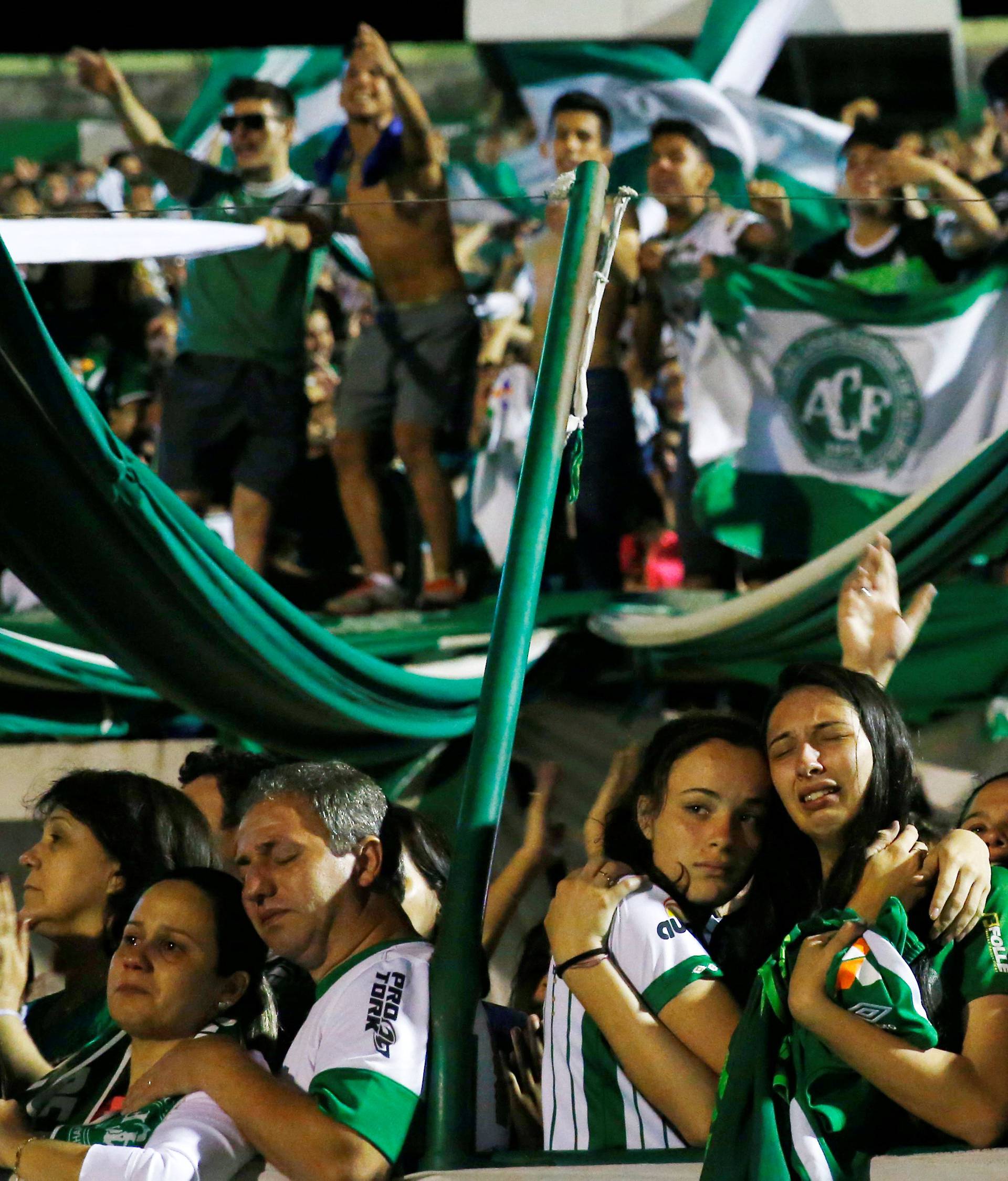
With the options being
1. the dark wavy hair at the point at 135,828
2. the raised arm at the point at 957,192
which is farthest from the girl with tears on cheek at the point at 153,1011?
the raised arm at the point at 957,192

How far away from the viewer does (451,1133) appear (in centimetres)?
167

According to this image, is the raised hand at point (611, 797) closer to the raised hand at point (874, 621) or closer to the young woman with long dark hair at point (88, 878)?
the raised hand at point (874, 621)

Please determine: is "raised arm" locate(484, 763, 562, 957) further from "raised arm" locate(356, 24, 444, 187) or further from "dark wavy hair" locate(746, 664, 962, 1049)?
"raised arm" locate(356, 24, 444, 187)

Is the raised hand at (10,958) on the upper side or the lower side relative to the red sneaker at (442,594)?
lower

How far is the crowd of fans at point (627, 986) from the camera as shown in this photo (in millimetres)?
1510

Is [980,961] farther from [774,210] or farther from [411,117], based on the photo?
[411,117]

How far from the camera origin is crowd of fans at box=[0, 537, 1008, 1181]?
1.51 meters

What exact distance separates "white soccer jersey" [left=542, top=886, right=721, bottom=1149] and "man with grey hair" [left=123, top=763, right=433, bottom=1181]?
0.13 metres

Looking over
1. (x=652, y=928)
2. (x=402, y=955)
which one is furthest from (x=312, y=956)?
(x=652, y=928)

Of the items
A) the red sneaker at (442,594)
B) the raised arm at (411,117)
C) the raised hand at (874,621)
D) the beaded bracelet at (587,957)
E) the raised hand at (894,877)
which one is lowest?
the beaded bracelet at (587,957)

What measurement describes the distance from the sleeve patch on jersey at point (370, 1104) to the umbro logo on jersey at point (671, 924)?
282 millimetres

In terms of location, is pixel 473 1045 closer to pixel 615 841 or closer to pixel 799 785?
pixel 615 841

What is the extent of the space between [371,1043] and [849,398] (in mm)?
3061

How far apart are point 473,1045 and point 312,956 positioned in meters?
0.21
